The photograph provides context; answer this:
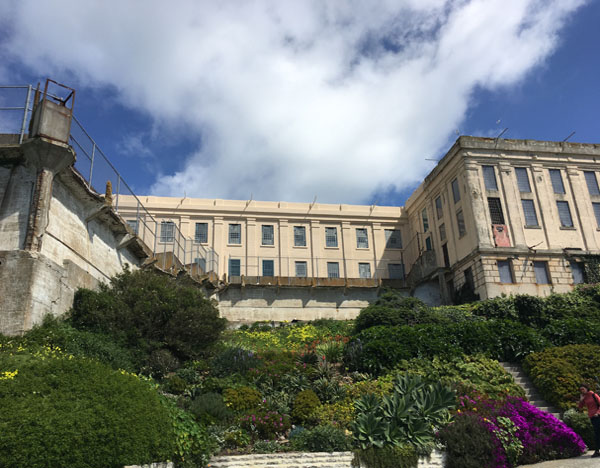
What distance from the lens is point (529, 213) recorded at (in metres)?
34.3

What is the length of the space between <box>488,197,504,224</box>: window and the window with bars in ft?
9.50

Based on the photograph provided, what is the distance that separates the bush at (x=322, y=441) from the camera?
10.7 meters

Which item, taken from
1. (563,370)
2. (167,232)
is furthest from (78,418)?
(167,232)

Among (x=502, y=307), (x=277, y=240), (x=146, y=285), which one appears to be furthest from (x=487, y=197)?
(x=146, y=285)

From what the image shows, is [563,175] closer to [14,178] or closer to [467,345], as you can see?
[467,345]

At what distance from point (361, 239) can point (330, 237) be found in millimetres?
2749

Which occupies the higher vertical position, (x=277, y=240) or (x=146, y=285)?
(x=277, y=240)

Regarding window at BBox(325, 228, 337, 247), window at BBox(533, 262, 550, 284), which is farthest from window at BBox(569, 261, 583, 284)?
window at BBox(325, 228, 337, 247)

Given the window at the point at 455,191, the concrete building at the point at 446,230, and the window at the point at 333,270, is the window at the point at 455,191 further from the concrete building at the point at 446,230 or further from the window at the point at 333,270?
the window at the point at 333,270

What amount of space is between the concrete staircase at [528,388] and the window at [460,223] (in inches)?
717

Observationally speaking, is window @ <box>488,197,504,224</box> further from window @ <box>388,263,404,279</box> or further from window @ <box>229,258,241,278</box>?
window @ <box>229,258,241,278</box>

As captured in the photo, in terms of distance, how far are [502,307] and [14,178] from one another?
2385 centimetres

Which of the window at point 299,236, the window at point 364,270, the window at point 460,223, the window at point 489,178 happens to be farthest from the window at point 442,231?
the window at point 299,236

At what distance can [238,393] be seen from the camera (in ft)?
43.5
